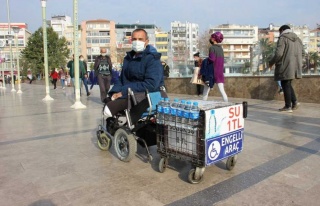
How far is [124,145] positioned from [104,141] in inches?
24.9

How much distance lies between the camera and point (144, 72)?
12.8ft

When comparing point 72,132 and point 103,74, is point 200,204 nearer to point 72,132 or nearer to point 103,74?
point 72,132

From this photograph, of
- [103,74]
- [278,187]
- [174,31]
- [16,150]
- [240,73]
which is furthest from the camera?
[174,31]

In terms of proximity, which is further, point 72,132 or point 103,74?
point 103,74

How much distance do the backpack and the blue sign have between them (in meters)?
6.87

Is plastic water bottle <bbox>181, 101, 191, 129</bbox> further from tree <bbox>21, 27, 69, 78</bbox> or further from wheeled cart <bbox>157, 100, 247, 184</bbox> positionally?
tree <bbox>21, 27, 69, 78</bbox>

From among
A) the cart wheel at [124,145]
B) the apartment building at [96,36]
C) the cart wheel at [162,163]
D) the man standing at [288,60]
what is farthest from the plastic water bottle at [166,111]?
the apartment building at [96,36]

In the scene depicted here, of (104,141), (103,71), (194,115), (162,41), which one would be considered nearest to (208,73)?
(104,141)

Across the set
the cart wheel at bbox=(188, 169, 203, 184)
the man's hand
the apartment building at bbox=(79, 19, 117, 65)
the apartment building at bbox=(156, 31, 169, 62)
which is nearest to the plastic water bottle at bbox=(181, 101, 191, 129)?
the cart wheel at bbox=(188, 169, 203, 184)

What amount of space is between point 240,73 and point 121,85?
7846mm

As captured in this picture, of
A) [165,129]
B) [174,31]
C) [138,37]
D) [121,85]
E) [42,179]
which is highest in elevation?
[174,31]

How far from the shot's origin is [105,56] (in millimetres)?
9789

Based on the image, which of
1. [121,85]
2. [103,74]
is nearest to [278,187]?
[121,85]

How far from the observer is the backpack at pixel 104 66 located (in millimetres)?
9570
